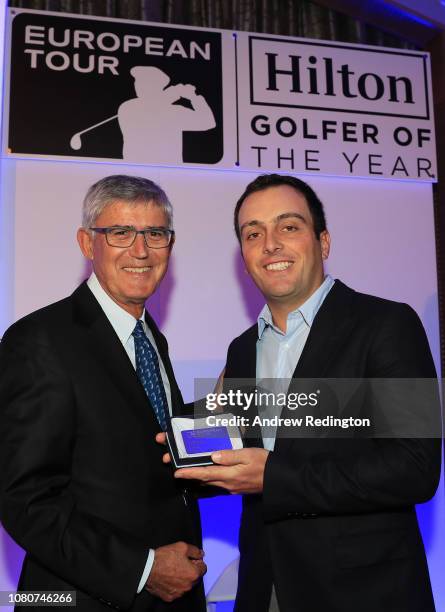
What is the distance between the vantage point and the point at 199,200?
11.8 ft

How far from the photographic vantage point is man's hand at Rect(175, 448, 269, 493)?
179 centimetres

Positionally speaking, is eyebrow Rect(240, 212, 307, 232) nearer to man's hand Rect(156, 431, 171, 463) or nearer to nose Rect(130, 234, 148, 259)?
nose Rect(130, 234, 148, 259)

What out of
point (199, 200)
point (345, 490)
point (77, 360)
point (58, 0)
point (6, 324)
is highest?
point (58, 0)

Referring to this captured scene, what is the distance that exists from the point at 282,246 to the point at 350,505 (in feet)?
3.04

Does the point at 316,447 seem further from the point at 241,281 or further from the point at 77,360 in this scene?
the point at 241,281

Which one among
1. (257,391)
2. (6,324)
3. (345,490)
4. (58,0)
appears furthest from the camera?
(58,0)

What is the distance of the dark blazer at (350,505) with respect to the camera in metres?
1.82

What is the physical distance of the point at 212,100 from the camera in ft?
11.7

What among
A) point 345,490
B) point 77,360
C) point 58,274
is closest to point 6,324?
point 58,274

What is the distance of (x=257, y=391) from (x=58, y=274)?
158cm

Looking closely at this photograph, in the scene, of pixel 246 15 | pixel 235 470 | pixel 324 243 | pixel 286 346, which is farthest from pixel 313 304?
pixel 246 15

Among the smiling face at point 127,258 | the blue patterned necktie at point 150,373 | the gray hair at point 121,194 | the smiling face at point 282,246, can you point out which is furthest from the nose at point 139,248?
the smiling face at point 282,246

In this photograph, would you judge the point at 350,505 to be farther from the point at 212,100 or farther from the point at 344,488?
the point at 212,100

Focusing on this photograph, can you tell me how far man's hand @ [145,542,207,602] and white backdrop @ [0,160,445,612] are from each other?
4.98 ft
